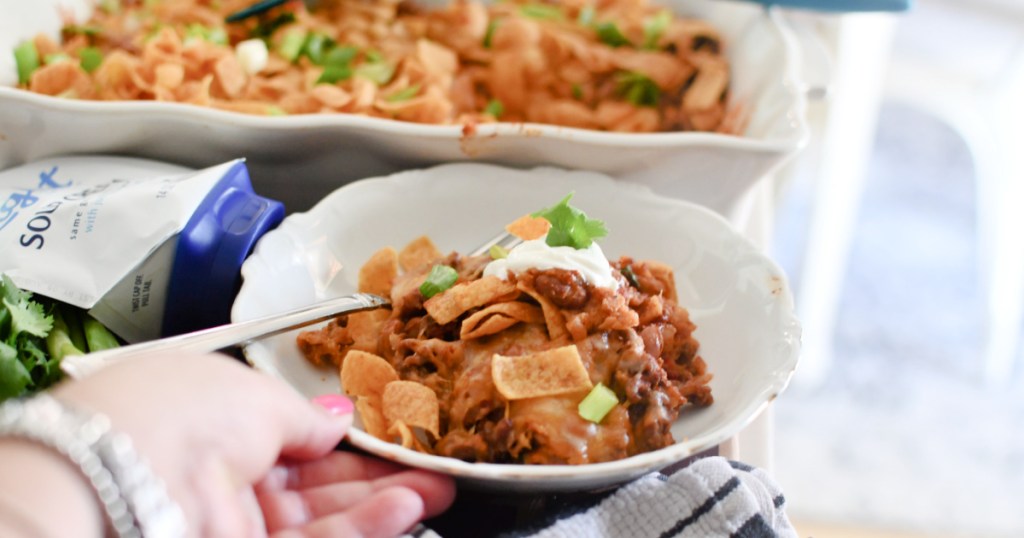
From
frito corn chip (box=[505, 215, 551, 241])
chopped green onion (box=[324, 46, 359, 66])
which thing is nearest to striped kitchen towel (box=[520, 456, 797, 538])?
frito corn chip (box=[505, 215, 551, 241])

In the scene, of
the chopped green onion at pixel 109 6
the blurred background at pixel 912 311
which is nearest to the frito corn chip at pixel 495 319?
the chopped green onion at pixel 109 6

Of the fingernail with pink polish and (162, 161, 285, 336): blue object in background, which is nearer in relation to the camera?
the fingernail with pink polish

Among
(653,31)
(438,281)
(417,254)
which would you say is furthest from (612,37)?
(438,281)

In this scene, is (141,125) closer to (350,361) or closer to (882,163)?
(350,361)

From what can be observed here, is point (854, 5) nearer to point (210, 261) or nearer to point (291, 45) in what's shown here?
point (291, 45)

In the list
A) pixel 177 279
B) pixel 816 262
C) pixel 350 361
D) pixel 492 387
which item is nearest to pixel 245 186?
pixel 177 279

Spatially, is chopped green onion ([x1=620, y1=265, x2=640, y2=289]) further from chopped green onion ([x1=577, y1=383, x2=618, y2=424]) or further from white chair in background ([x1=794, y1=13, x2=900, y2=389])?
white chair in background ([x1=794, y1=13, x2=900, y2=389])
